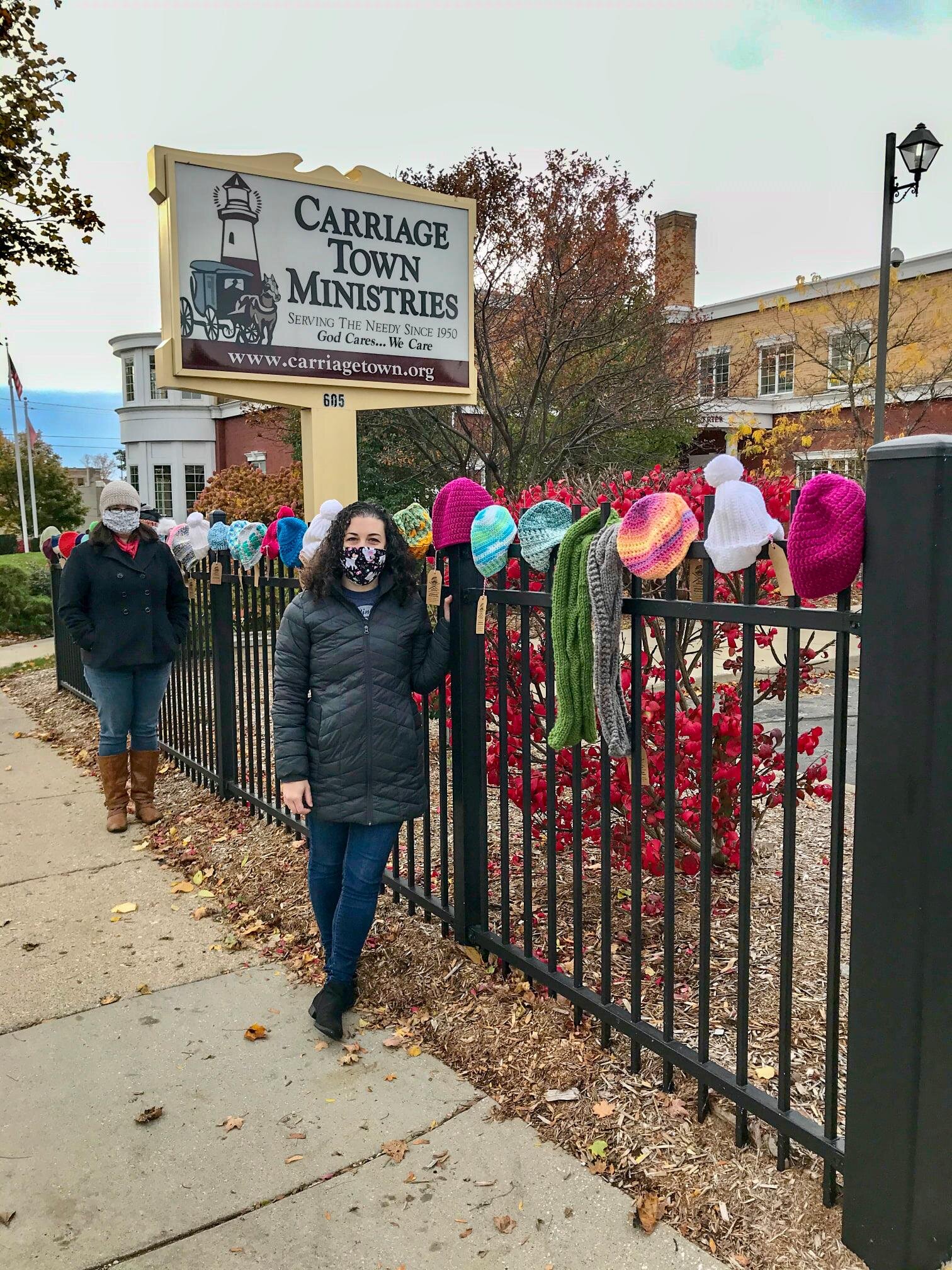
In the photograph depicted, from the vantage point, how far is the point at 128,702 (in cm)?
559

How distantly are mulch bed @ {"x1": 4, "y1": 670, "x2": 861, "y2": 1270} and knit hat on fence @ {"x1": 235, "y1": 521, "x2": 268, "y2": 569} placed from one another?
1.48 metres

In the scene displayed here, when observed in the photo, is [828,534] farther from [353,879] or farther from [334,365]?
[334,365]

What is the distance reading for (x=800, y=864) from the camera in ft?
14.5

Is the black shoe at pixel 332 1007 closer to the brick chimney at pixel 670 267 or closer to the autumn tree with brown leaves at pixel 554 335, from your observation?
the autumn tree with brown leaves at pixel 554 335

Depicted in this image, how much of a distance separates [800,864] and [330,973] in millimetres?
2316

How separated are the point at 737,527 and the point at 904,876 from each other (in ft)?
2.70

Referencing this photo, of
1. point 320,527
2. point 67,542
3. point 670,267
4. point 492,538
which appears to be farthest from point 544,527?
point 670,267

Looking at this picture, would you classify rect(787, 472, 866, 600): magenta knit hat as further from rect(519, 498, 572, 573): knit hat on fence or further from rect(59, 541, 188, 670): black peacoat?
rect(59, 541, 188, 670): black peacoat

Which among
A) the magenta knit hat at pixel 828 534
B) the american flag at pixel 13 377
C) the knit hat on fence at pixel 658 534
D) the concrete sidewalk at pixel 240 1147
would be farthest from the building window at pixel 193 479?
the magenta knit hat at pixel 828 534

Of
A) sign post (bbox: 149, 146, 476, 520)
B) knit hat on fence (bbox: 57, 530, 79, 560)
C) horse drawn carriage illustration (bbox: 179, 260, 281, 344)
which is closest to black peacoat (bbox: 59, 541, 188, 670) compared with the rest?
sign post (bbox: 149, 146, 476, 520)

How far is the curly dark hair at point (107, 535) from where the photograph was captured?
5367 millimetres

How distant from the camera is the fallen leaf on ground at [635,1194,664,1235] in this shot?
224 cm

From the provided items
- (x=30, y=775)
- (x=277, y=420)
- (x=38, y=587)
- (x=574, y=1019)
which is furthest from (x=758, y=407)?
(x=574, y=1019)

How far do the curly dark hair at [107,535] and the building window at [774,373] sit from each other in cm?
2661
